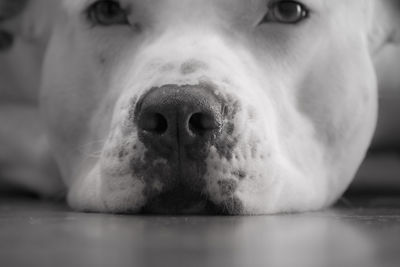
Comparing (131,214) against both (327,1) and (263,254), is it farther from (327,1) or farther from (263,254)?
(327,1)

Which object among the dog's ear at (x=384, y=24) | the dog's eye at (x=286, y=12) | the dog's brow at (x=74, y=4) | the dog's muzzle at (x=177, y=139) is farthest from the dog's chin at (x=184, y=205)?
the dog's ear at (x=384, y=24)

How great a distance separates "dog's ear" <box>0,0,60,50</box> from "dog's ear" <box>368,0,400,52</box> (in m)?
1.05

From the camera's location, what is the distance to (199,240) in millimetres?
1170

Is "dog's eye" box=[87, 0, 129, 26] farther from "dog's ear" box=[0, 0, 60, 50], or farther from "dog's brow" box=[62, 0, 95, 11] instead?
"dog's ear" box=[0, 0, 60, 50]

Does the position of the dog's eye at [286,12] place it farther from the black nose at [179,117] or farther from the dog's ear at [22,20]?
the dog's ear at [22,20]

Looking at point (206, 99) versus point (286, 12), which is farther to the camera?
point (286, 12)

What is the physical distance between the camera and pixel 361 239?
120 centimetres

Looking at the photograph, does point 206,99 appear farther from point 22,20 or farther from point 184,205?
point 22,20

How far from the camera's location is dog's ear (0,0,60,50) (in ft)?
8.19

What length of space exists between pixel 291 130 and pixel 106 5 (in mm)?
633

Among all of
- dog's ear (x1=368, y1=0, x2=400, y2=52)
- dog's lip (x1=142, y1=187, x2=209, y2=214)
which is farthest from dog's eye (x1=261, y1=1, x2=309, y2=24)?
dog's lip (x1=142, y1=187, x2=209, y2=214)

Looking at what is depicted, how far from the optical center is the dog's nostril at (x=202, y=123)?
156cm

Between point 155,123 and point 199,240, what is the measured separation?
1.55ft

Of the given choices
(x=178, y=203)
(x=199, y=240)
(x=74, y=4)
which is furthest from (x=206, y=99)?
(x=74, y=4)
